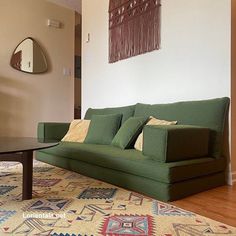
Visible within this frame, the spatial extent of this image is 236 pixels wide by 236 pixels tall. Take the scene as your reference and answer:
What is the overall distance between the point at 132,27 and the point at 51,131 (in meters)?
1.71

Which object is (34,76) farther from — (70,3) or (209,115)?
(209,115)

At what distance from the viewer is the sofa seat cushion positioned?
6.21 feet

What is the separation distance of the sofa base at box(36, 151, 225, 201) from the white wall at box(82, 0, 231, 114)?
84 cm

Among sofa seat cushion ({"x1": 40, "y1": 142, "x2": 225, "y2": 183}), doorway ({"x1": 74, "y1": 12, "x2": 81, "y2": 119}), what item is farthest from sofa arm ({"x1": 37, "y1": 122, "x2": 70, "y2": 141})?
doorway ({"x1": 74, "y1": 12, "x2": 81, "y2": 119})

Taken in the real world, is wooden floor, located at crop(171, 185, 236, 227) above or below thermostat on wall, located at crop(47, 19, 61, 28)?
below

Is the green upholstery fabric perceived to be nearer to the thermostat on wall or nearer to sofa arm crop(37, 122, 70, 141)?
sofa arm crop(37, 122, 70, 141)

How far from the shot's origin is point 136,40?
3.36 metres

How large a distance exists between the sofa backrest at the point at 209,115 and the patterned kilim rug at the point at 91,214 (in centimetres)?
81

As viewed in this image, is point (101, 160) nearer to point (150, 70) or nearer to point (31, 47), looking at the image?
point (150, 70)

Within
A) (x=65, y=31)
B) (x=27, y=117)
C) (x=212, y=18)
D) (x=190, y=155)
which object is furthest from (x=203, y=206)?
(x=65, y=31)

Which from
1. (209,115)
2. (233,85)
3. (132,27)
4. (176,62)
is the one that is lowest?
(209,115)

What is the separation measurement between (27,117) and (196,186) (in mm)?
3451

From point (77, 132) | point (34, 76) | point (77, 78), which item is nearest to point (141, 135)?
point (77, 132)

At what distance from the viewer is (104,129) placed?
3.07 m
